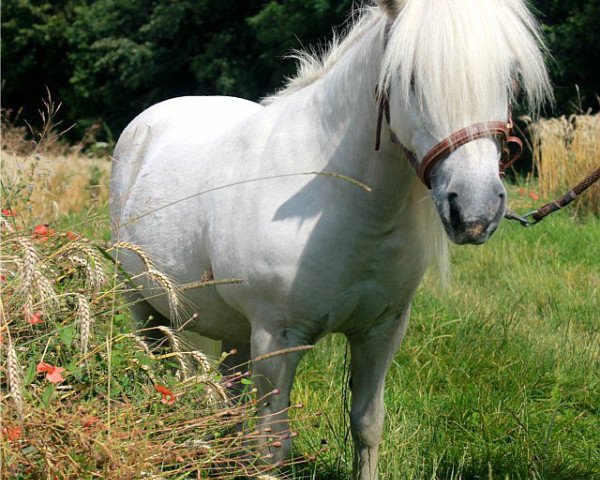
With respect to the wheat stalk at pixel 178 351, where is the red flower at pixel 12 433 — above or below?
above

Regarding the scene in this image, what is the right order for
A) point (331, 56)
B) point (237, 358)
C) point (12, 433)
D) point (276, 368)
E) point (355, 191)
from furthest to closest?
1. point (237, 358)
2. point (331, 56)
3. point (276, 368)
4. point (355, 191)
5. point (12, 433)

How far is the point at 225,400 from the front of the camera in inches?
104

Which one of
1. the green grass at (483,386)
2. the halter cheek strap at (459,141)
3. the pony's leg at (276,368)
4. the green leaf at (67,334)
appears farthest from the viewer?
the green grass at (483,386)

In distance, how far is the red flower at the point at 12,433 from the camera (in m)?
2.29

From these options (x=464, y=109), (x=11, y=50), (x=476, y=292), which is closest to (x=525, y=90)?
(x=464, y=109)

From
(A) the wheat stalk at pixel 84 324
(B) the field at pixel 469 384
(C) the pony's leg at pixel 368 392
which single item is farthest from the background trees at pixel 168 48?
(A) the wheat stalk at pixel 84 324

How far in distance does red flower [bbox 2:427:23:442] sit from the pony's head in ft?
4.21

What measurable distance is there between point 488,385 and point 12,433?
8.66 feet

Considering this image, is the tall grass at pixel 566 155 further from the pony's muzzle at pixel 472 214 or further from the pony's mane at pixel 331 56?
the pony's muzzle at pixel 472 214

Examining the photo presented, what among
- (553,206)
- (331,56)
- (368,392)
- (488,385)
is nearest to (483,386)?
(488,385)

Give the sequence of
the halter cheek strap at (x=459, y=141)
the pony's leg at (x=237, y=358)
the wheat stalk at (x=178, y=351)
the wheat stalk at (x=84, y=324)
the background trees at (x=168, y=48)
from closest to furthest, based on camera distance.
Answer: the wheat stalk at (x=84, y=324) → the halter cheek strap at (x=459, y=141) → the wheat stalk at (x=178, y=351) → the pony's leg at (x=237, y=358) → the background trees at (x=168, y=48)

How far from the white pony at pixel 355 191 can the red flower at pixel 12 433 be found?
73cm

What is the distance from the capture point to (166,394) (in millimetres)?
2512

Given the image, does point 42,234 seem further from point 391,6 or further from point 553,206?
point 553,206
